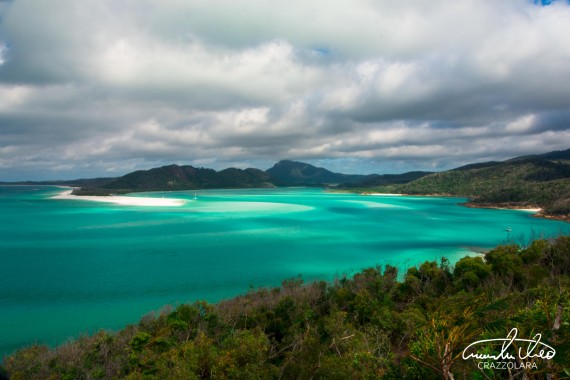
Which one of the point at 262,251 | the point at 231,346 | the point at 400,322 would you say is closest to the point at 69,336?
the point at 231,346

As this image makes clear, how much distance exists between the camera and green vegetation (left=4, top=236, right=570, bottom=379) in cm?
472

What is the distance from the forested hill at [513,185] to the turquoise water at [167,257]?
95.5ft

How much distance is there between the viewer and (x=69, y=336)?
2112 cm

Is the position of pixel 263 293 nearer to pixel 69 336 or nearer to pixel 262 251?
pixel 69 336

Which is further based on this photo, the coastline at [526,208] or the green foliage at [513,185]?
the green foliage at [513,185]

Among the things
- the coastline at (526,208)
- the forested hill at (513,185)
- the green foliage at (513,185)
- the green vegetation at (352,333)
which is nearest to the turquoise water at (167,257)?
the coastline at (526,208)

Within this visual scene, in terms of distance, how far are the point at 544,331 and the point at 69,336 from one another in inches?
997

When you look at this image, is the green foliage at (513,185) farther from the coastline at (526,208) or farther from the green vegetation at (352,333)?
the green vegetation at (352,333)

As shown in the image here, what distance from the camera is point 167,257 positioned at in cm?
4228

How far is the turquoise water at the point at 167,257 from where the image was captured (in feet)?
83.0

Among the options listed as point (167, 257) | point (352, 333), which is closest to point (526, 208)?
point (167, 257)

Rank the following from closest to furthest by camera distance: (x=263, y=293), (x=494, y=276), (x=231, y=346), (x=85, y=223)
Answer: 1. (x=231, y=346)
2. (x=494, y=276)
3. (x=263, y=293)
4. (x=85, y=223)

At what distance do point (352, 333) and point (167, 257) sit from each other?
33.2m

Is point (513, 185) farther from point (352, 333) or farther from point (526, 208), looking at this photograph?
point (352, 333)
